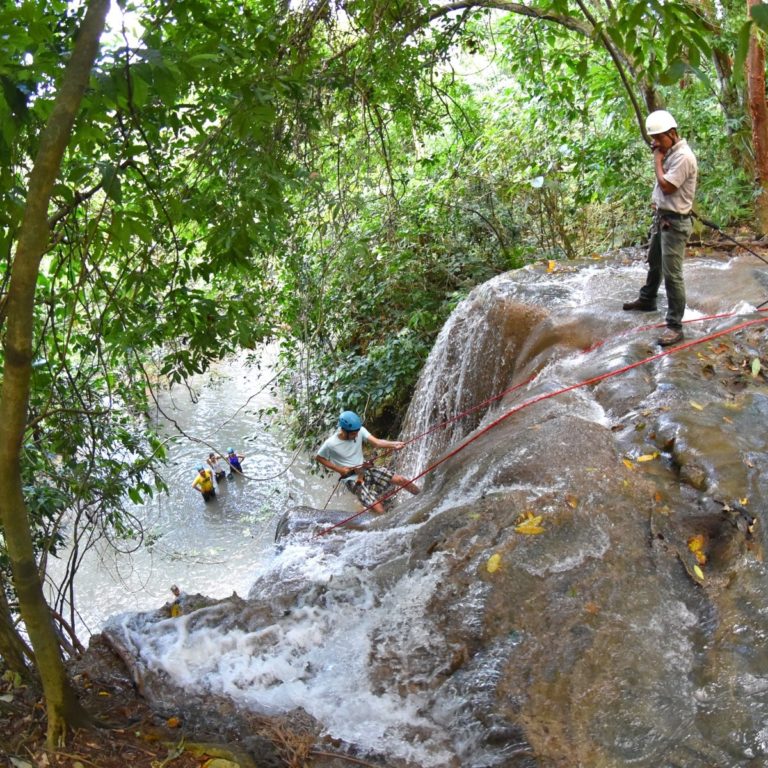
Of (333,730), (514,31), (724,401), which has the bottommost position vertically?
(333,730)

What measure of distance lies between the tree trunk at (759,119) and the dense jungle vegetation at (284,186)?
0.04 metres

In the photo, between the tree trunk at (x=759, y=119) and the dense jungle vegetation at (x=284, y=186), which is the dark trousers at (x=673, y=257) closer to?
the dense jungle vegetation at (x=284, y=186)

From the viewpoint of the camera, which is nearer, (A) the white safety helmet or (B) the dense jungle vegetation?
(B) the dense jungle vegetation

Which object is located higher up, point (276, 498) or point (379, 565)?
point (379, 565)

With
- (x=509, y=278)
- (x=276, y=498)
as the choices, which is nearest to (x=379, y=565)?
(x=509, y=278)

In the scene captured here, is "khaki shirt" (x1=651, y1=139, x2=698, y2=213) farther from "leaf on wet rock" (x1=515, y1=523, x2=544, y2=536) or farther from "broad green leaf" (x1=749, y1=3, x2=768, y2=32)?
"broad green leaf" (x1=749, y1=3, x2=768, y2=32)

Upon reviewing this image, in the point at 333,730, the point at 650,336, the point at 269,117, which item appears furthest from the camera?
the point at 650,336

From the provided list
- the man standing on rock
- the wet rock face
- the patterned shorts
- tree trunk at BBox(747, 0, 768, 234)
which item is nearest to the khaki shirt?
the man standing on rock

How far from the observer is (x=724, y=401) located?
485 cm

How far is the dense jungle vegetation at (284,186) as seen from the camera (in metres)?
2.42

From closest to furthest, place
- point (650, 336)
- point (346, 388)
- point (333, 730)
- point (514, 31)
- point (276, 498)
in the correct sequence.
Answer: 1. point (333, 730)
2. point (650, 336)
3. point (514, 31)
4. point (346, 388)
5. point (276, 498)

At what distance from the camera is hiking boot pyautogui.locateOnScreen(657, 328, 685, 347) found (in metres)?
5.70

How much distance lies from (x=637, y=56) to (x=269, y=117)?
1.76 m

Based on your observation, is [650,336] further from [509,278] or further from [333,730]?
[333,730]
